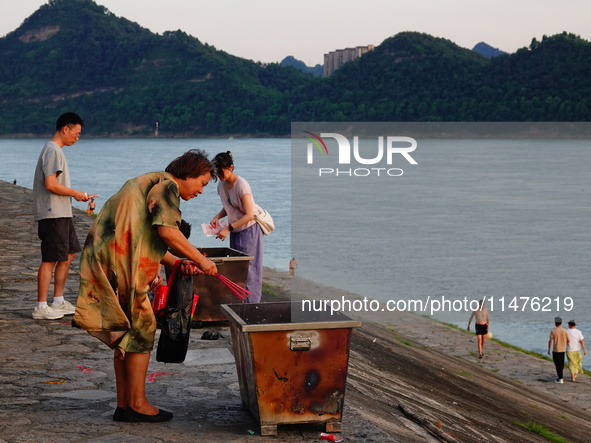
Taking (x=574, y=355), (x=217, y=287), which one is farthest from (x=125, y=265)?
(x=574, y=355)

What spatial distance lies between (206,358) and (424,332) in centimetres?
1529

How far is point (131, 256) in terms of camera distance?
14.8 ft

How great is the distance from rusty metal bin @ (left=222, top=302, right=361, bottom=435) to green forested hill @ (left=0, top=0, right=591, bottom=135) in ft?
414

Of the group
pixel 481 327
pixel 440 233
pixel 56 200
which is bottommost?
pixel 440 233

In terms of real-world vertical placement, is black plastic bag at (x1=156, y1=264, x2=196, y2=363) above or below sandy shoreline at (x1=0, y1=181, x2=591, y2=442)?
above

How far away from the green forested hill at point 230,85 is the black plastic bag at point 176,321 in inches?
4968

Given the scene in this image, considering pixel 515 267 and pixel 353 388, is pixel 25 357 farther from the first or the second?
pixel 515 267

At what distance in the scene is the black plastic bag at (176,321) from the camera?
4.72 m

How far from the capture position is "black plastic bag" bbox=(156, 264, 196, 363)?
4719 mm

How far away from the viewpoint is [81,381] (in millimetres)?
5820

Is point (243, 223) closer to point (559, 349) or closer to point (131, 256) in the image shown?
point (131, 256)

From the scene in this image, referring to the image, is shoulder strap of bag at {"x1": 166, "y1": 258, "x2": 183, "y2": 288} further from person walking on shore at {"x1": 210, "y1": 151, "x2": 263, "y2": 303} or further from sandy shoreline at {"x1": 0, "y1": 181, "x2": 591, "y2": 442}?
person walking on shore at {"x1": 210, "y1": 151, "x2": 263, "y2": 303}

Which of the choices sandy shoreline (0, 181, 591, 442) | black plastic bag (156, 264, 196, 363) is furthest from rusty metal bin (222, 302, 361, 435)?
black plastic bag (156, 264, 196, 363)

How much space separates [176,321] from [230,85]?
158 m
